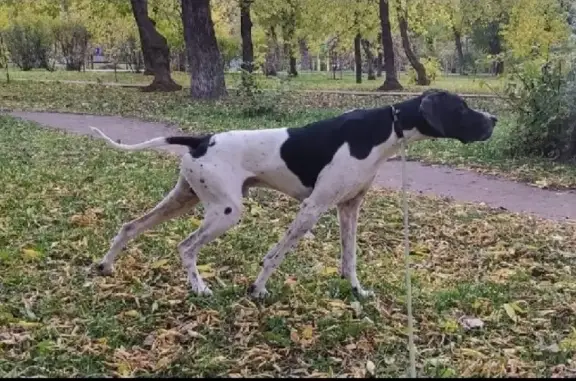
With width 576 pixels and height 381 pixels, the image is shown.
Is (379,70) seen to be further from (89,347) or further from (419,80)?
(89,347)

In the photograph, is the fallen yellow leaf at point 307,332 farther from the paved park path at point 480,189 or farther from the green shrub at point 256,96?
the green shrub at point 256,96

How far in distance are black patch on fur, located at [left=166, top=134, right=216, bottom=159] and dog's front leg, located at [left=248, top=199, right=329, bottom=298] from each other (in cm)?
74

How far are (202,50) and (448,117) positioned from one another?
54.9 ft

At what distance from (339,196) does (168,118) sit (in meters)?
13.0

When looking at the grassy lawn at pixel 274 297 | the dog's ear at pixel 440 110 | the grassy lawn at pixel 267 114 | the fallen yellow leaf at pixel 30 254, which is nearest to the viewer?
the grassy lawn at pixel 274 297

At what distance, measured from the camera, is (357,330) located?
4.82 metres

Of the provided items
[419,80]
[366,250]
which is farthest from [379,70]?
[366,250]

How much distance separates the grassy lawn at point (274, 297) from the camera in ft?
14.4

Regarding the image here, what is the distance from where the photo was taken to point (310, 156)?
5.17 meters

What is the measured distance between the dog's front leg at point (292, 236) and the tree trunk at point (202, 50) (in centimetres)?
1634

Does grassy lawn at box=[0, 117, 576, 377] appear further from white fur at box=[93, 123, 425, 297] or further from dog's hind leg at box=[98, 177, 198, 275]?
white fur at box=[93, 123, 425, 297]

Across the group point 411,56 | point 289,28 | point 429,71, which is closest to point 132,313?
point 411,56

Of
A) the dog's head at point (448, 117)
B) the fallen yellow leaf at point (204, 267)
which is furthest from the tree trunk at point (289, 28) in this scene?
the dog's head at point (448, 117)

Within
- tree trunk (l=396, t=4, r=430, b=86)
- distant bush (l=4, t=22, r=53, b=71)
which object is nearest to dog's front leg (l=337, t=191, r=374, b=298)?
tree trunk (l=396, t=4, r=430, b=86)
